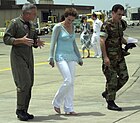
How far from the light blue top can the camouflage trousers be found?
2.55 ft

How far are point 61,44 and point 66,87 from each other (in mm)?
739

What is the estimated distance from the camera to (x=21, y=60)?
25.6 feet

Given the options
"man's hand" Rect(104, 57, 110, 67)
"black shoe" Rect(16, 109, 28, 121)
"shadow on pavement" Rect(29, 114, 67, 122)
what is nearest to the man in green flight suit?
"black shoe" Rect(16, 109, 28, 121)

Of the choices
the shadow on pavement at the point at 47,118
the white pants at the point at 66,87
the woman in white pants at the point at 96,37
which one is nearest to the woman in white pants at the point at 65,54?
the white pants at the point at 66,87

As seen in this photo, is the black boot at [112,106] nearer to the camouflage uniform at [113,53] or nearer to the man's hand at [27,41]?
the camouflage uniform at [113,53]

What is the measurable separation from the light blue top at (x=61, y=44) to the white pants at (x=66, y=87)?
104 mm

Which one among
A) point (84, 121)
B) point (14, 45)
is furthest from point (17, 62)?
point (84, 121)

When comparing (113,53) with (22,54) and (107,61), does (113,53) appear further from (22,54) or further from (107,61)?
(22,54)

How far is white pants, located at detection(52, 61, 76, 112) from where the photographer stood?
8148 mm

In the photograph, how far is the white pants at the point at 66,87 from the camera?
8.15m

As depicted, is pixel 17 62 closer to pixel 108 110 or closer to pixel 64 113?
pixel 64 113

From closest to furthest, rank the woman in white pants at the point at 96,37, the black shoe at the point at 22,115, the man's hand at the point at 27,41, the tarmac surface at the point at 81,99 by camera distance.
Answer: the man's hand at the point at 27,41 → the black shoe at the point at 22,115 → the tarmac surface at the point at 81,99 → the woman in white pants at the point at 96,37

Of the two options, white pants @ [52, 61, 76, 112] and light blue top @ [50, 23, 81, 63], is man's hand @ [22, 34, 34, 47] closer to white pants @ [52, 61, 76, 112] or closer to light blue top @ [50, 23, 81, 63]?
light blue top @ [50, 23, 81, 63]

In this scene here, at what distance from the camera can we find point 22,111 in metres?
7.96
